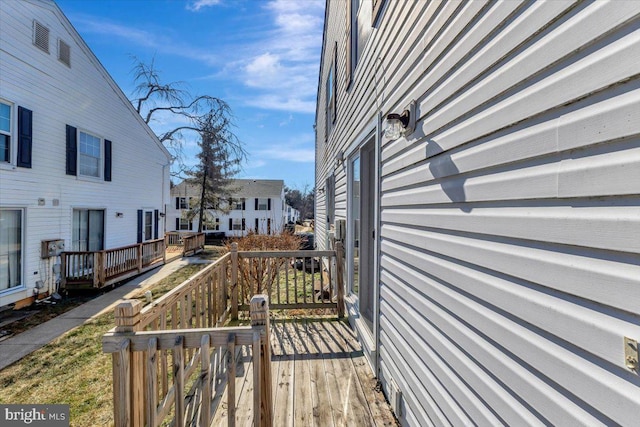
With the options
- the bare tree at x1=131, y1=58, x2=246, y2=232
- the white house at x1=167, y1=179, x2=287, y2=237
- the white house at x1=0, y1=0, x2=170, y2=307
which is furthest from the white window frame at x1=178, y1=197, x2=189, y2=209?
the white house at x1=0, y1=0, x2=170, y2=307

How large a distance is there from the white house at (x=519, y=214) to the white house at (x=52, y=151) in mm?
8324

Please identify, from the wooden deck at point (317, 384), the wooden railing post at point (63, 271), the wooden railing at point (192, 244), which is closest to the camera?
the wooden deck at point (317, 384)

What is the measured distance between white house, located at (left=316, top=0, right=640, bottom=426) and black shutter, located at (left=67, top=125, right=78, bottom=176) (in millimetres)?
9247

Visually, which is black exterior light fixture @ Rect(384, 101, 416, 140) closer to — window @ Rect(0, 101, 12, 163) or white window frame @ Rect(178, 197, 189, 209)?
window @ Rect(0, 101, 12, 163)

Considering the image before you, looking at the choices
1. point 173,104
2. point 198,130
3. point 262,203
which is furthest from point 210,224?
point 173,104

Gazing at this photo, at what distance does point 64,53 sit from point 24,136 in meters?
2.84

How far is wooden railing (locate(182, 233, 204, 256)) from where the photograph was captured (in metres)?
14.3

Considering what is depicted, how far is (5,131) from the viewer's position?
645 centimetres

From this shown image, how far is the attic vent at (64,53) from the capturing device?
7.88m

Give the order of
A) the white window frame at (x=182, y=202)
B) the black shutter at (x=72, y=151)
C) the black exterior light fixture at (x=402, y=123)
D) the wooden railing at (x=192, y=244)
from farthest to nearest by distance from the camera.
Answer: the white window frame at (x=182, y=202), the wooden railing at (x=192, y=244), the black shutter at (x=72, y=151), the black exterior light fixture at (x=402, y=123)

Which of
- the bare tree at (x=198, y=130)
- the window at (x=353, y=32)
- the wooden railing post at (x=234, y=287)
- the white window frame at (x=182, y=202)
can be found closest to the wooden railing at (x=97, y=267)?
the wooden railing post at (x=234, y=287)

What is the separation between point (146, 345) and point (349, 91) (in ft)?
14.1

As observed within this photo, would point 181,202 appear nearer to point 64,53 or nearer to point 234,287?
point 64,53

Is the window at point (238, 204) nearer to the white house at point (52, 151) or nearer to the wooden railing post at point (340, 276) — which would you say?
the white house at point (52, 151)
